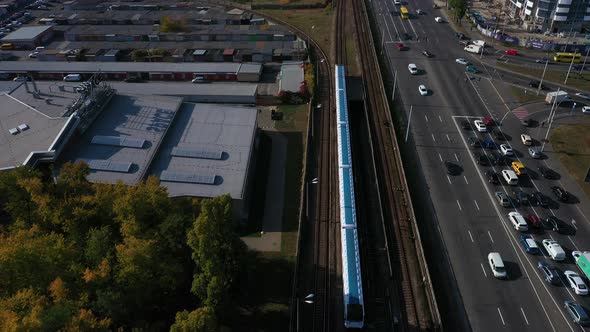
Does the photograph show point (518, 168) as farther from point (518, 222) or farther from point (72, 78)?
point (72, 78)

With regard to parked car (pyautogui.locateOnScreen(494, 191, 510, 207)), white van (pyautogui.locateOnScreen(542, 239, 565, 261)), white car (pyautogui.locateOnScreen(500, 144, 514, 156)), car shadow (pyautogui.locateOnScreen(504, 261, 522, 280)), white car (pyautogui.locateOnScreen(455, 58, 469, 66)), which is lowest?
car shadow (pyautogui.locateOnScreen(504, 261, 522, 280))

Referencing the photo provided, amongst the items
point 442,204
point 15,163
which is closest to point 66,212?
point 15,163

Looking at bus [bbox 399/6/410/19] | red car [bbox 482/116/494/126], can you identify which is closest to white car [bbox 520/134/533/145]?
red car [bbox 482/116/494/126]

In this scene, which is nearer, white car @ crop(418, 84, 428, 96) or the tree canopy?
the tree canopy

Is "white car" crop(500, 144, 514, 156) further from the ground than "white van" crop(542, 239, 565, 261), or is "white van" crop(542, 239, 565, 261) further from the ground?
"white car" crop(500, 144, 514, 156)

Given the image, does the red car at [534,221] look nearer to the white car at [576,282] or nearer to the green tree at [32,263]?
the white car at [576,282]

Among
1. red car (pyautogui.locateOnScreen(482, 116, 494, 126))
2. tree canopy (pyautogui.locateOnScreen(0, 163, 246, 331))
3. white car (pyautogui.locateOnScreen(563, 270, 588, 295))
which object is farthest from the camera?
red car (pyautogui.locateOnScreen(482, 116, 494, 126))

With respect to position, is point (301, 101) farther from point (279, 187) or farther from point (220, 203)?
point (220, 203)

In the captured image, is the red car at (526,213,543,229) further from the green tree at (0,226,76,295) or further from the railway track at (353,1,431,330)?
the green tree at (0,226,76,295)
